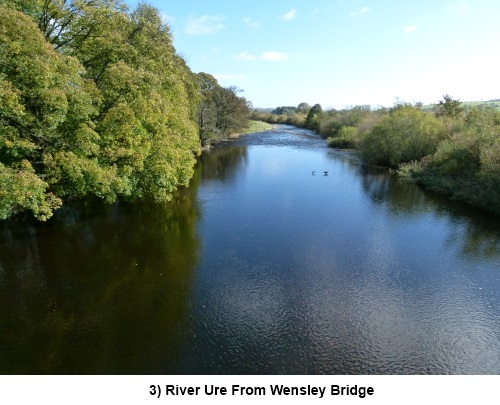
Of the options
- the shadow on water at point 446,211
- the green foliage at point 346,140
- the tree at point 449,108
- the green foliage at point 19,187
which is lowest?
the shadow on water at point 446,211

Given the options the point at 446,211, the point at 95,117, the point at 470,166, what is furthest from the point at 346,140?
the point at 95,117

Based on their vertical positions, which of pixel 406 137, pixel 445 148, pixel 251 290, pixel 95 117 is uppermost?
pixel 95 117

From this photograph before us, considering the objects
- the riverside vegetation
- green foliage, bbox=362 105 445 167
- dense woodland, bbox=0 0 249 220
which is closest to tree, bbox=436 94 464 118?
the riverside vegetation

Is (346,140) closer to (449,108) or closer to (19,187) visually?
(449,108)

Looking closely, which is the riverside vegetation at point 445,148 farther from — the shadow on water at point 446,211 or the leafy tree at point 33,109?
the leafy tree at point 33,109

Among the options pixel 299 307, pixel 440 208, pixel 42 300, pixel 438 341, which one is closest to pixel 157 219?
pixel 42 300

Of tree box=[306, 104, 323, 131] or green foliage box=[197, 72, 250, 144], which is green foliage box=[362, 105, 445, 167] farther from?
tree box=[306, 104, 323, 131]

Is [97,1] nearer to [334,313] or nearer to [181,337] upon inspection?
[181,337]

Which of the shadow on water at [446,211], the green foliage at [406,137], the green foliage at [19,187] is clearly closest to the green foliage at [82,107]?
the green foliage at [19,187]
